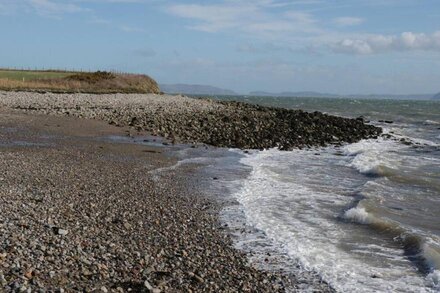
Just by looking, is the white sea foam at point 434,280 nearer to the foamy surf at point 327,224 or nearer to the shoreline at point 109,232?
the foamy surf at point 327,224

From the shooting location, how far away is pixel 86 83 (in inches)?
2347

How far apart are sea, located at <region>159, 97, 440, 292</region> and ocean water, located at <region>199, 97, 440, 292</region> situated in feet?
0.08

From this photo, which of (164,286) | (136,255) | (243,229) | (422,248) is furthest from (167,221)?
(422,248)

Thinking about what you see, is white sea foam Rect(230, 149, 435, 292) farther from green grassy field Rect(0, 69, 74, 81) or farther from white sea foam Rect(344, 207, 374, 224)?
green grassy field Rect(0, 69, 74, 81)

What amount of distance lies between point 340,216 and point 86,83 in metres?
49.7

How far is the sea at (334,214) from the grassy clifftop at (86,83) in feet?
113

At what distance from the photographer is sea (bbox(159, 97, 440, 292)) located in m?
9.99

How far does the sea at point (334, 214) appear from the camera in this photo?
32.8 ft

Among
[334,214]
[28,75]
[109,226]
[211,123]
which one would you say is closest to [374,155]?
[211,123]

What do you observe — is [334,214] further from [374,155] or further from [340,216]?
[374,155]

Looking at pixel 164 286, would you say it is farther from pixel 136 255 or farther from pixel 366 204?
pixel 366 204

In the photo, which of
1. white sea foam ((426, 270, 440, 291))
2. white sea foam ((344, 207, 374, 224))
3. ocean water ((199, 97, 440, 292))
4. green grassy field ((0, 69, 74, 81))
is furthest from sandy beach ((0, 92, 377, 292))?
green grassy field ((0, 69, 74, 81))

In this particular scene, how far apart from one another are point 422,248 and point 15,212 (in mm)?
8596

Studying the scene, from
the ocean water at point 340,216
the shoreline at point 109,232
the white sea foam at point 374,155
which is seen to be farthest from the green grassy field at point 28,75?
the shoreline at point 109,232
